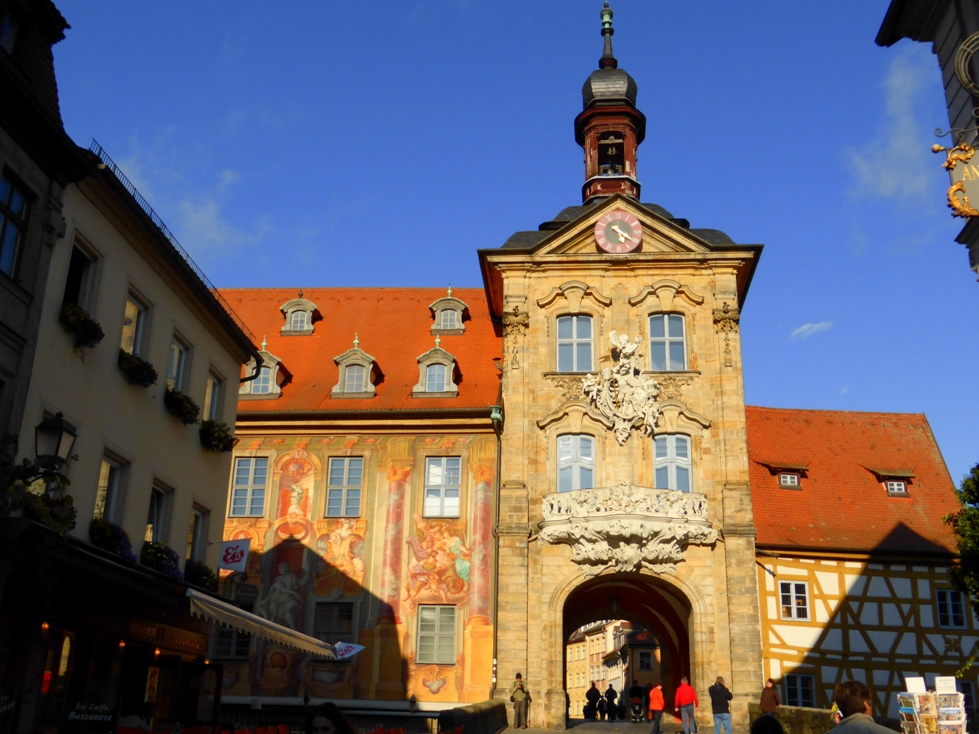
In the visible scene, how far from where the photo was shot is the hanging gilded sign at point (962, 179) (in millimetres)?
10789

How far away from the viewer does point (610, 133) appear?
31938 mm

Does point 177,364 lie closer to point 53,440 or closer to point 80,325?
point 80,325

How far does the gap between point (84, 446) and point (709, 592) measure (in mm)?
15148

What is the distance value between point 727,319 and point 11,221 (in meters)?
18.3

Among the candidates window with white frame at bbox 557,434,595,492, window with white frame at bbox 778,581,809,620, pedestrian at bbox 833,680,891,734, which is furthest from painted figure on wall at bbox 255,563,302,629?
pedestrian at bbox 833,680,891,734

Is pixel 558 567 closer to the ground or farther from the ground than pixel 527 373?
closer to the ground

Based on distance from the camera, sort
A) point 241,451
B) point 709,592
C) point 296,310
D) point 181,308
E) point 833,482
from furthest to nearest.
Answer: point 296,310 < point 833,482 < point 241,451 < point 709,592 < point 181,308

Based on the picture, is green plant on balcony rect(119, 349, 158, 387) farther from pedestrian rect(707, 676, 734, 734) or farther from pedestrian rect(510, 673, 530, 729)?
pedestrian rect(707, 676, 734, 734)

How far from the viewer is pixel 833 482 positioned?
3173cm

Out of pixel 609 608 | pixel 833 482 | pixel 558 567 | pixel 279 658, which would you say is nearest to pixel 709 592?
pixel 558 567

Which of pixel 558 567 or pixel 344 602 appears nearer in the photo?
pixel 558 567

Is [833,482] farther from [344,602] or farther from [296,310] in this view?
[296,310]

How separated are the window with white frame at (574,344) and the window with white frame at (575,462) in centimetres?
199

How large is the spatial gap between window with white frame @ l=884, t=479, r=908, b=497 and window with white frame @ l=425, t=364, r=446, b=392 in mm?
14347
